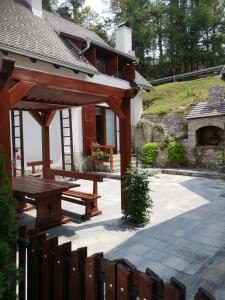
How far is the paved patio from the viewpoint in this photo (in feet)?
11.7

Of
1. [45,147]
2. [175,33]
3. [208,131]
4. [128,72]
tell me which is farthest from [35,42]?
[175,33]

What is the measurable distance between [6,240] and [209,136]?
12.2 m

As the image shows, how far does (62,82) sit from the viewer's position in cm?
484

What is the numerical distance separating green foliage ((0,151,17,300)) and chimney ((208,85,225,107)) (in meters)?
11.9

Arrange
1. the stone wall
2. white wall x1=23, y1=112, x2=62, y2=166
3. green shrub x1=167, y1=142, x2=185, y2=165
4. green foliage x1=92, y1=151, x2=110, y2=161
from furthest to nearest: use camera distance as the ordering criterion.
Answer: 1. green shrub x1=167, y1=142, x2=185, y2=165
2. green foliage x1=92, y1=151, x2=110, y2=161
3. the stone wall
4. white wall x1=23, y1=112, x2=62, y2=166

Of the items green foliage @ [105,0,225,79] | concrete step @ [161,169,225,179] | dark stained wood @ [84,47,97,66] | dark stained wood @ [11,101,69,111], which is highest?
green foliage @ [105,0,225,79]

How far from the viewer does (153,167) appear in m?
13.4

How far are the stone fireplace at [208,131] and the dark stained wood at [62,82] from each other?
7327 millimetres

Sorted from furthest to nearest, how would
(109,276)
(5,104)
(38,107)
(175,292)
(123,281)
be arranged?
(38,107), (5,104), (109,276), (123,281), (175,292)

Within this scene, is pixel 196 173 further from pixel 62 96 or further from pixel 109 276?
pixel 109 276

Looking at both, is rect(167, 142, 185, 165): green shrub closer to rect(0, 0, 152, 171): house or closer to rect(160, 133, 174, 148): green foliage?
rect(160, 133, 174, 148): green foliage

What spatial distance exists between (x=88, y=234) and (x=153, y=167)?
885 cm

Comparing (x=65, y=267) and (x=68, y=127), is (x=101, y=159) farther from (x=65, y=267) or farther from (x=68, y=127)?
(x=65, y=267)

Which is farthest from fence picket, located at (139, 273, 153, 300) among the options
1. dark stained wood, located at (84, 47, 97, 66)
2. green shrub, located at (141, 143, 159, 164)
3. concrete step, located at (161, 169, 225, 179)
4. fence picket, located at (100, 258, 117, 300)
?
green shrub, located at (141, 143, 159, 164)
